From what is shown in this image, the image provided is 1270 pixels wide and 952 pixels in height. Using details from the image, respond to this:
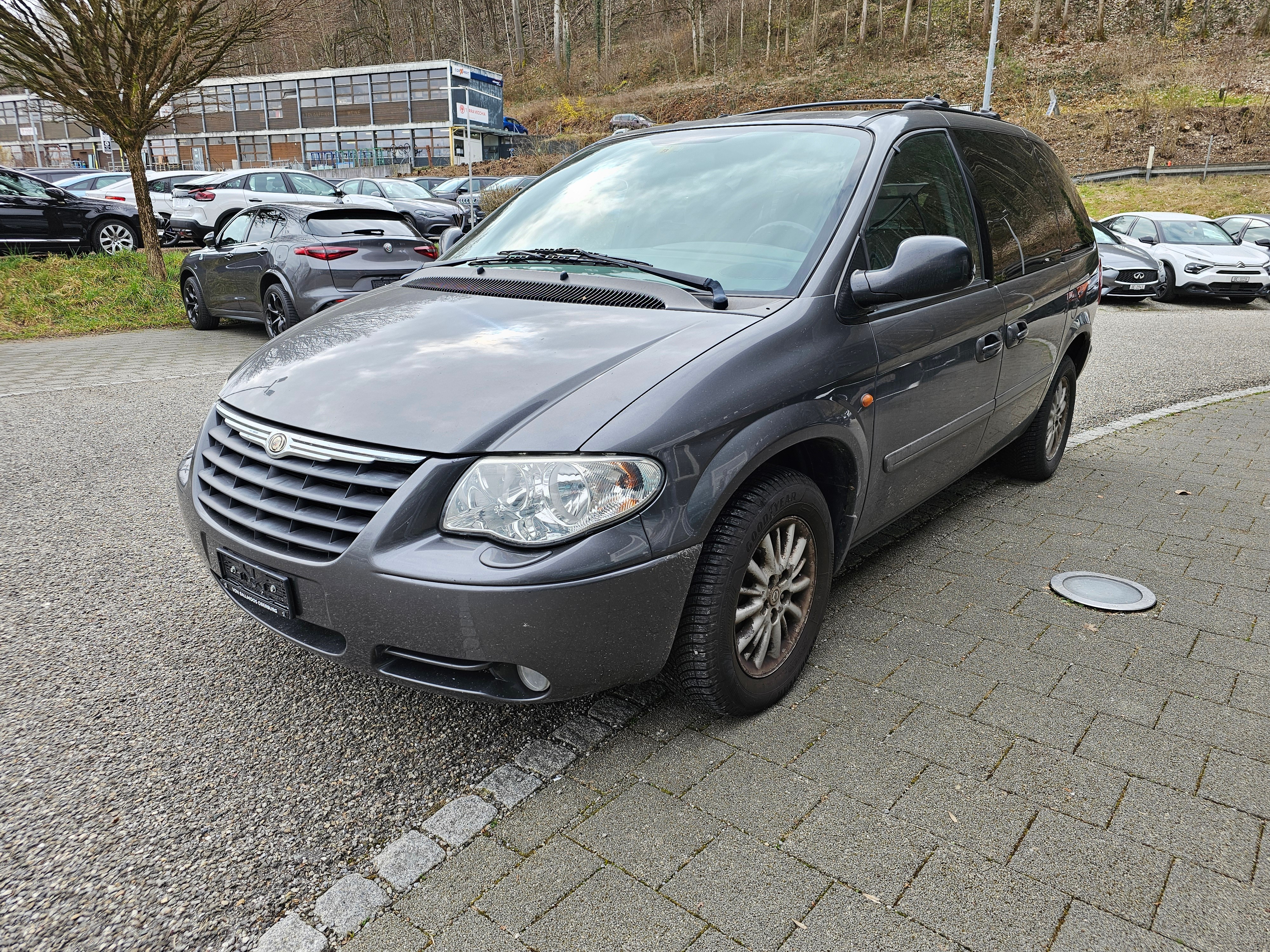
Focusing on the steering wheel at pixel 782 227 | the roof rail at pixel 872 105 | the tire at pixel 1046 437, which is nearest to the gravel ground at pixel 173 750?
the steering wheel at pixel 782 227

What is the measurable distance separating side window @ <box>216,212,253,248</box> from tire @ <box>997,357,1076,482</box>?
9132mm

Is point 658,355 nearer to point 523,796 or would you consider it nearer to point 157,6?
point 523,796

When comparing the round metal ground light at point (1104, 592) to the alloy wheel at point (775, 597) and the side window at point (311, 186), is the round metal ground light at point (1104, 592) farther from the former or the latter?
the side window at point (311, 186)

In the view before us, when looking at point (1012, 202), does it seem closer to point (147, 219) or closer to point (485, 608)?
point (485, 608)

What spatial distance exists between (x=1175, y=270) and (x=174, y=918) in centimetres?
1768

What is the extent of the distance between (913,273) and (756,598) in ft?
3.81

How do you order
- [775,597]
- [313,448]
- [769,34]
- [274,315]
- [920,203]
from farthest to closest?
1. [769,34]
2. [274,315]
3. [920,203]
4. [775,597]
5. [313,448]

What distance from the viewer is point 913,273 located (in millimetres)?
2871

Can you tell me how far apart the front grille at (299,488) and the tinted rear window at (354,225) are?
25.6 ft

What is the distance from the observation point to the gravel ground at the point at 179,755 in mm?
2086

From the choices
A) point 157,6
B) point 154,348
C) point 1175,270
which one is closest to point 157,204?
point 157,6

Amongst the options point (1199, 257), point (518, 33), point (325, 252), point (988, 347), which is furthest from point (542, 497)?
point (518, 33)

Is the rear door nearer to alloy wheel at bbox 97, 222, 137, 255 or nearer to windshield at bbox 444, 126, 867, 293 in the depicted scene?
windshield at bbox 444, 126, 867, 293

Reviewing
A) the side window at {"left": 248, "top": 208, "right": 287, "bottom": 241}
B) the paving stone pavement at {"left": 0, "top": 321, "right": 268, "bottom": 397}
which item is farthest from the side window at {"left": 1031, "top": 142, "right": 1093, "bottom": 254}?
the side window at {"left": 248, "top": 208, "right": 287, "bottom": 241}
